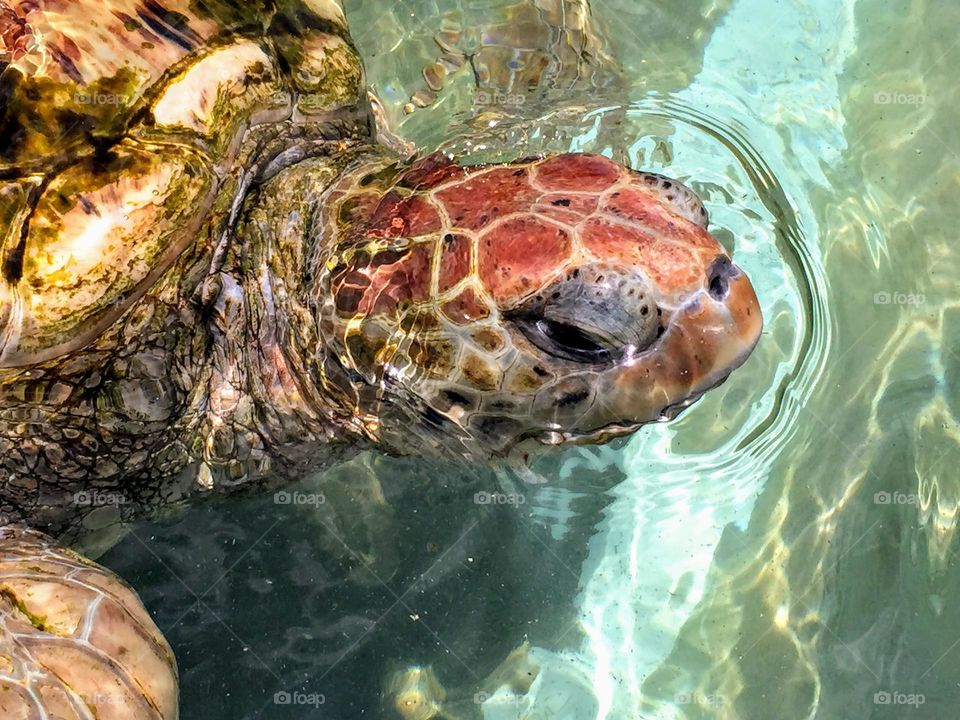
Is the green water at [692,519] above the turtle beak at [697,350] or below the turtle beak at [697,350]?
below

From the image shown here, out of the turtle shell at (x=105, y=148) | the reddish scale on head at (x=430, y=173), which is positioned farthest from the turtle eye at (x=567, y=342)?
the turtle shell at (x=105, y=148)

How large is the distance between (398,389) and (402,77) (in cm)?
198

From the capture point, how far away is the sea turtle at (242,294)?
203cm

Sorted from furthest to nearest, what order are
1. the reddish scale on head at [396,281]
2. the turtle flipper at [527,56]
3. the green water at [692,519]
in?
the turtle flipper at [527,56] < the green water at [692,519] < the reddish scale on head at [396,281]

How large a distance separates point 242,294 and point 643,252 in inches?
51.3

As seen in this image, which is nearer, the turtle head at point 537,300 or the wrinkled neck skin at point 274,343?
the turtle head at point 537,300

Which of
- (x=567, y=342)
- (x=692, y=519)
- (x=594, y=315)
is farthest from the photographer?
(x=692, y=519)

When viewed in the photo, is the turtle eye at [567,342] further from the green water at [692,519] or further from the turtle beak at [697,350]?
the green water at [692,519]

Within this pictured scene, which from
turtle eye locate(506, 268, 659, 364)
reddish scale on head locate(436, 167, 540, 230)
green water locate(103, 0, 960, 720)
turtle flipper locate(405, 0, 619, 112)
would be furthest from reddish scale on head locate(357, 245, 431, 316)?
turtle flipper locate(405, 0, 619, 112)

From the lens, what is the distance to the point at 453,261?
2088 millimetres

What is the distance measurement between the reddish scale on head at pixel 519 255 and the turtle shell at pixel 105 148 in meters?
0.87

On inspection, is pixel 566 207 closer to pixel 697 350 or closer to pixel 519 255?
pixel 519 255

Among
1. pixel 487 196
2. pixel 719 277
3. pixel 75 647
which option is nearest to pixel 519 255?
pixel 487 196

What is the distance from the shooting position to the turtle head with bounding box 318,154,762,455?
1.96 meters
